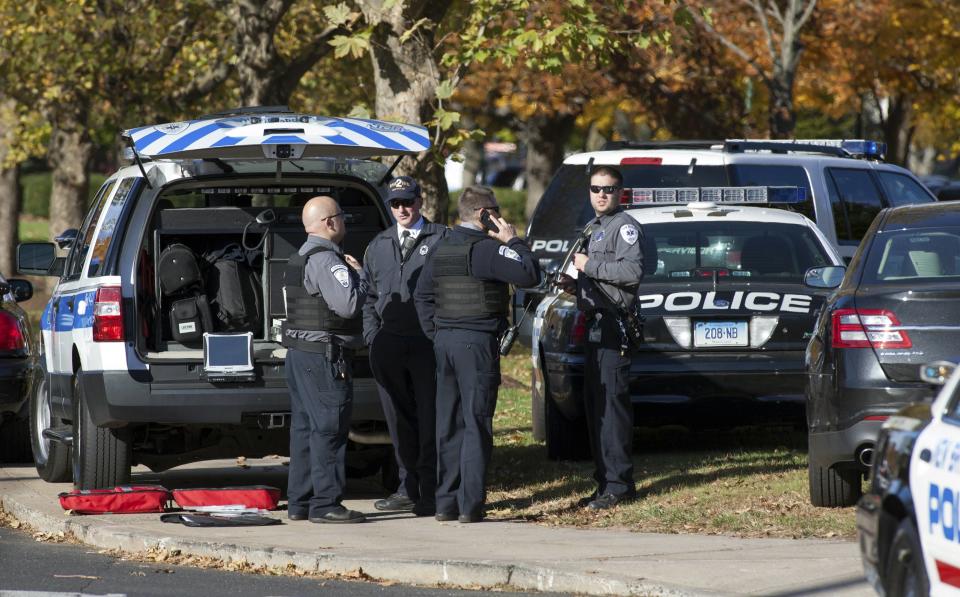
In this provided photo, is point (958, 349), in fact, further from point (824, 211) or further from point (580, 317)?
point (824, 211)

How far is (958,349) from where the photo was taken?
7.88 metres

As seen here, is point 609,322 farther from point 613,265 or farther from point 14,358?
point 14,358

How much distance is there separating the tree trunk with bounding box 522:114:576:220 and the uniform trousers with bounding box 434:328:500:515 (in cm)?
3123

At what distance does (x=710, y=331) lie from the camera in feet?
34.2

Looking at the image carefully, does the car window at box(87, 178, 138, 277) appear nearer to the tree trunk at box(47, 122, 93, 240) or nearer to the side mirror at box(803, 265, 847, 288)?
the side mirror at box(803, 265, 847, 288)

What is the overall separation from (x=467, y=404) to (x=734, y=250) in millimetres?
2874

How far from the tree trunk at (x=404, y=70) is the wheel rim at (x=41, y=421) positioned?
442cm

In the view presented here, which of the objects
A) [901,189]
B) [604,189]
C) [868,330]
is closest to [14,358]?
[604,189]

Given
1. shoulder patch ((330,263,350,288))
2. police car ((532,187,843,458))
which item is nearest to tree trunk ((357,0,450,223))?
police car ((532,187,843,458))

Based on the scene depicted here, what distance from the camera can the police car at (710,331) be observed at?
10.4m

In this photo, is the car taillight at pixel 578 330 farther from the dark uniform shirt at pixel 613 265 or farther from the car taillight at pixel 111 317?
the car taillight at pixel 111 317

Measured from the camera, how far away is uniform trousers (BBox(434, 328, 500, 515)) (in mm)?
8844

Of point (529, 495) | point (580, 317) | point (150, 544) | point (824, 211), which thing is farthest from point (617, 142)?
point (150, 544)

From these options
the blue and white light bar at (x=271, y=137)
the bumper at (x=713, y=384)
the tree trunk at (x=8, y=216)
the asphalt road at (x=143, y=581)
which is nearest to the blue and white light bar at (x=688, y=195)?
the bumper at (x=713, y=384)
